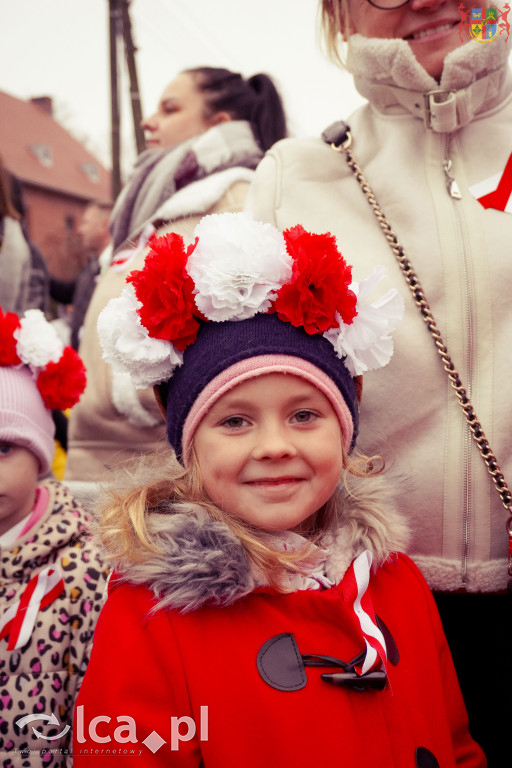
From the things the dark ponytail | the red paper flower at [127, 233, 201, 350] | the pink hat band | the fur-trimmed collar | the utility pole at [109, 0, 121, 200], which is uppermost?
the fur-trimmed collar

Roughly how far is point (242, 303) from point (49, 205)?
29614 mm

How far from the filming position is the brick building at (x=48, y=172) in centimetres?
2625

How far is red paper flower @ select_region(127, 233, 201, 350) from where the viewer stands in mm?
1462

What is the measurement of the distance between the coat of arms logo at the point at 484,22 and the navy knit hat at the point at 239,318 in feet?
2.09

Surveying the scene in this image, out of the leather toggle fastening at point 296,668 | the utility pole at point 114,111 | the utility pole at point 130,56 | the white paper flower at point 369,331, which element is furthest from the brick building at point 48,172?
the leather toggle fastening at point 296,668

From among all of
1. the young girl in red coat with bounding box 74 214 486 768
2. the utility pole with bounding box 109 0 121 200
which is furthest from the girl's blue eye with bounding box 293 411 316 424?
the utility pole with bounding box 109 0 121 200

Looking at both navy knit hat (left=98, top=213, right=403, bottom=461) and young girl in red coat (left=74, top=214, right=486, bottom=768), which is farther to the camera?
navy knit hat (left=98, top=213, right=403, bottom=461)

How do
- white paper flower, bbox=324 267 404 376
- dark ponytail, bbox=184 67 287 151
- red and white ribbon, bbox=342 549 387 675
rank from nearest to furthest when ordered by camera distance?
1. red and white ribbon, bbox=342 549 387 675
2. white paper flower, bbox=324 267 404 376
3. dark ponytail, bbox=184 67 287 151

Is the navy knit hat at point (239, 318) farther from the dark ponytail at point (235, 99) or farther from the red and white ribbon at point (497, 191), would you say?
the dark ponytail at point (235, 99)

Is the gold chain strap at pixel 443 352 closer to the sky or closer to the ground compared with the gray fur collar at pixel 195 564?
closer to the sky

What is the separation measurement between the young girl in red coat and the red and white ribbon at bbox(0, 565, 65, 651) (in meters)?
0.52

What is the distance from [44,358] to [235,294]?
934 mm

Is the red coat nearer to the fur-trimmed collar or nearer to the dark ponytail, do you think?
the fur-trimmed collar

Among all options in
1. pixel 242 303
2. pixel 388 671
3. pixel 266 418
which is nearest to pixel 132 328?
pixel 242 303
